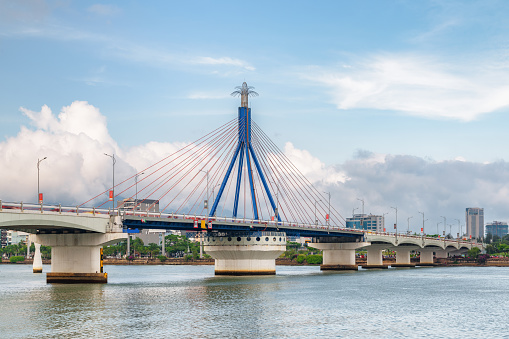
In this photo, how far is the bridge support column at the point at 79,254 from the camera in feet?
271

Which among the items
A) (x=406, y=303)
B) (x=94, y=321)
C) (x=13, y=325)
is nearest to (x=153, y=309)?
(x=94, y=321)

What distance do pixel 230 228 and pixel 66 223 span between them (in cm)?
3862

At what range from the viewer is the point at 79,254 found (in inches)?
3295

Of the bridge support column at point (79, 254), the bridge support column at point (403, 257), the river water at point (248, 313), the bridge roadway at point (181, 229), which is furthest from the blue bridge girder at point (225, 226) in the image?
the bridge support column at point (403, 257)

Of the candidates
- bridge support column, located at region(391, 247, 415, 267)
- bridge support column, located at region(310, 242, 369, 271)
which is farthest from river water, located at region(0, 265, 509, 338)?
bridge support column, located at region(391, 247, 415, 267)

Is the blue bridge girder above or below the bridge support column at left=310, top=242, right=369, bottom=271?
above

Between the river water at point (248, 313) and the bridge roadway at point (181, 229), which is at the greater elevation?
the bridge roadway at point (181, 229)

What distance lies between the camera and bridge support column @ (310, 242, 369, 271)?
495 feet

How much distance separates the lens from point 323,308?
207ft

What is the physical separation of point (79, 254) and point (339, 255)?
266 feet

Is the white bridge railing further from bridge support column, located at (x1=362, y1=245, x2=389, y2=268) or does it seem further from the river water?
bridge support column, located at (x1=362, y1=245, x2=389, y2=268)

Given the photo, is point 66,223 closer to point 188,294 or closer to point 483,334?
point 188,294

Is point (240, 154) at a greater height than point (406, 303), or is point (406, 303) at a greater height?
point (240, 154)

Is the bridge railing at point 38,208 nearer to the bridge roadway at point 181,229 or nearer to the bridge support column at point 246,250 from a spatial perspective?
the bridge roadway at point 181,229
